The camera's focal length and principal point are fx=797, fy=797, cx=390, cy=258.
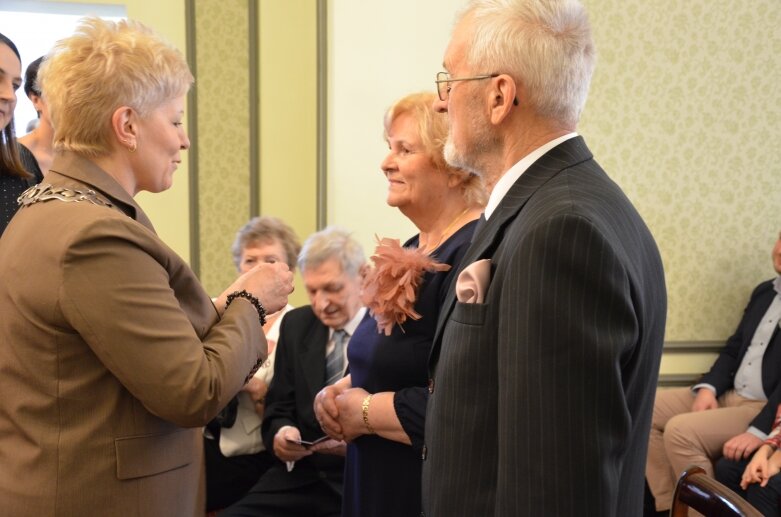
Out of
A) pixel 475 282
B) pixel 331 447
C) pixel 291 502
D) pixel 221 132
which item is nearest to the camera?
pixel 475 282

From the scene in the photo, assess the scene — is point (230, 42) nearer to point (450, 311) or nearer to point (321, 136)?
point (321, 136)

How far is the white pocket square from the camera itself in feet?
3.64

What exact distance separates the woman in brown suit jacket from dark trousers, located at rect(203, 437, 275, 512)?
1471mm

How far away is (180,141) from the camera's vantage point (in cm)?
154

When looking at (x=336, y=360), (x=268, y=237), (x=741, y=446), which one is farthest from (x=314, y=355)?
(x=741, y=446)

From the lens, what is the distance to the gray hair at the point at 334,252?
2.96 metres

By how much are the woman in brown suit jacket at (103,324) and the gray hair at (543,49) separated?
64cm

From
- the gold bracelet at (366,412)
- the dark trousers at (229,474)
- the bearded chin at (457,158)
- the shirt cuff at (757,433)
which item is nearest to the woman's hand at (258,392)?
the dark trousers at (229,474)

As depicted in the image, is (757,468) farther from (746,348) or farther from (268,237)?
(268,237)

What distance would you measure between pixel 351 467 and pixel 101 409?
0.81m

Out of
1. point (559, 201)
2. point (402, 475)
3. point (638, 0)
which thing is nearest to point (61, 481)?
point (402, 475)

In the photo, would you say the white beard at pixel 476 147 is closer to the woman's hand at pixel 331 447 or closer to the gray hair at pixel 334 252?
the woman's hand at pixel 331 447

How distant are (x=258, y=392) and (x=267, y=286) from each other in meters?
1.42

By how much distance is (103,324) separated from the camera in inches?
50.4
